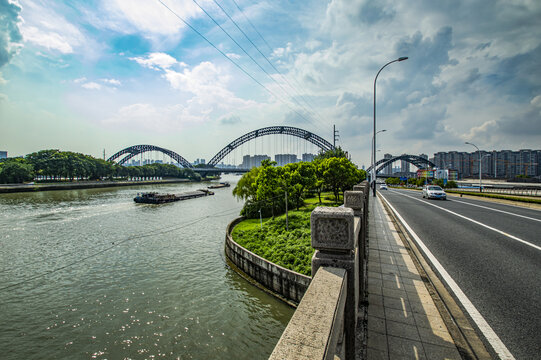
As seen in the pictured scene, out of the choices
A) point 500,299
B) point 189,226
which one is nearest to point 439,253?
point 500,299

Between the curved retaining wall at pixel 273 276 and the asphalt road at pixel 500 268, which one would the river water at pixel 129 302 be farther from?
the asphalt road at pixel 500 268

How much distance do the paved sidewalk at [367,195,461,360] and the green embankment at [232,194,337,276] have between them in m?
4.94

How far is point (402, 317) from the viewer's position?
15.6ft

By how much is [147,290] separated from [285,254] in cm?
740

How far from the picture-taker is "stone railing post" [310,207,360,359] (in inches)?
110

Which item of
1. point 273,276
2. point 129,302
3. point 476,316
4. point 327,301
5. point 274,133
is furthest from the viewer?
point 274,133

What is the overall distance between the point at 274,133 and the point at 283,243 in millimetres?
140302

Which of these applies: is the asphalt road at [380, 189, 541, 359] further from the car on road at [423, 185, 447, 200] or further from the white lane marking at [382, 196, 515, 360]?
the car on road at [423, 185, 447, 200]

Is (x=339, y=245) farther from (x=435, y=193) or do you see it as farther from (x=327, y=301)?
(x=435, y=193)

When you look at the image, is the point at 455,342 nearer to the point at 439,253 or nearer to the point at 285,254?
the point at 439,253

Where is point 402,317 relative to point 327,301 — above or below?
below

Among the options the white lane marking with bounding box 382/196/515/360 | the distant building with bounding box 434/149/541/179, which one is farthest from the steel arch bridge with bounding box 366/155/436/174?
the white lane marking with bounding box 382/196/515/360

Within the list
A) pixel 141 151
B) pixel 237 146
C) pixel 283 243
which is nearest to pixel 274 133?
pixel 237 146

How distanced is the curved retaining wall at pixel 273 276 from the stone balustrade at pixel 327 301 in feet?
25.8
